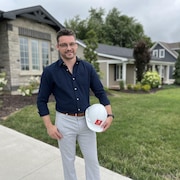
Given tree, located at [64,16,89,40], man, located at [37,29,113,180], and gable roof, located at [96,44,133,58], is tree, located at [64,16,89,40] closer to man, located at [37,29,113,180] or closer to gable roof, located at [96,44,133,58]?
gable roof, located at [96,44,133,58]

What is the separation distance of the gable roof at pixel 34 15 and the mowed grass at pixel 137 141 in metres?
4.41

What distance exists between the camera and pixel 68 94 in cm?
175

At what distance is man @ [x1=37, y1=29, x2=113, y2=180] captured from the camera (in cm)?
174

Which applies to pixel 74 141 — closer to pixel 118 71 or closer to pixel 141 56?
pixel 141 56

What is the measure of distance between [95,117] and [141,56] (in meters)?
14.0

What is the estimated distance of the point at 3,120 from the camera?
499cm

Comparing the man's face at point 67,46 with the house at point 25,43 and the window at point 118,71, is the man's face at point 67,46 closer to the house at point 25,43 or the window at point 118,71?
the house at point 25,43

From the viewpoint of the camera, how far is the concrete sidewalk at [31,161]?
246 cm

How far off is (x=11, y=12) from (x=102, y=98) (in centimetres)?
753

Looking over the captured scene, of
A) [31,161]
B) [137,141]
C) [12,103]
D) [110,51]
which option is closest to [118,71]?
[110,51]

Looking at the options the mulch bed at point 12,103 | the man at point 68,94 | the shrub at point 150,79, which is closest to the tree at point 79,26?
the shrub at point 150,79

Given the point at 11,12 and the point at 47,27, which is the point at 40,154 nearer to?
the point at 11,12

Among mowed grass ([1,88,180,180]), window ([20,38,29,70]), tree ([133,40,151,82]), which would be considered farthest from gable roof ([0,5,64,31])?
tree ([133,40,151,82])

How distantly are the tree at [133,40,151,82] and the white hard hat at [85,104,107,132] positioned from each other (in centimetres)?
1396
